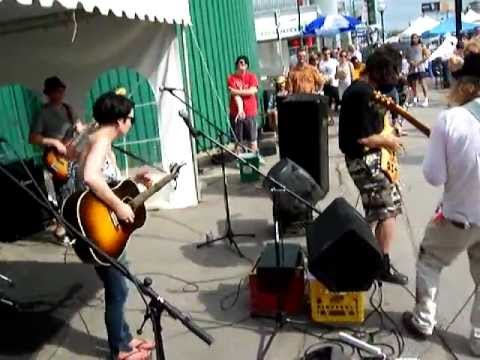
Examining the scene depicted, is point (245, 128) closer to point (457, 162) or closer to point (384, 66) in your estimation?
point (384, 66)

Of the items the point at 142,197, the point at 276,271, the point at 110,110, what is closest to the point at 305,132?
the point at 276,271

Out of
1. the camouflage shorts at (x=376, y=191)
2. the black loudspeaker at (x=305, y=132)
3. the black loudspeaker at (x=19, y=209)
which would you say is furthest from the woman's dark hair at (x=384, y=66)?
the black loudspeaker at (x=19, y=209)

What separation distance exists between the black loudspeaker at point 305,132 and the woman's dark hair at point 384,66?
8.16 feet

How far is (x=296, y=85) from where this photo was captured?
34.4 ft

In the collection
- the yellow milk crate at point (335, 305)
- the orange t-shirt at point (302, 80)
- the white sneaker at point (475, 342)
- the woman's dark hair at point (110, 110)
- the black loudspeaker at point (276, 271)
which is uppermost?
the woman's dark hair at point (110, 110)

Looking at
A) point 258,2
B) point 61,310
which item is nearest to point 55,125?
point 61,310

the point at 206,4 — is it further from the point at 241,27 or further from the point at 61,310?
the point at 61,310

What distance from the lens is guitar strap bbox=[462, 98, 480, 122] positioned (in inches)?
134

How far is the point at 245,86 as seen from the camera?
960 centimetres

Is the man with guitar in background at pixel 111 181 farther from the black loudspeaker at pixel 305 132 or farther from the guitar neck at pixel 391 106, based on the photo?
the black loudspeaker at pixel 305 132

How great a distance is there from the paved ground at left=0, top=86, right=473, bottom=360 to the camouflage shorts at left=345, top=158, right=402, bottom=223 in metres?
0.66

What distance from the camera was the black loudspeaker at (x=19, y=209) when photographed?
675 cm

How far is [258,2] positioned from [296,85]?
18.0 meters

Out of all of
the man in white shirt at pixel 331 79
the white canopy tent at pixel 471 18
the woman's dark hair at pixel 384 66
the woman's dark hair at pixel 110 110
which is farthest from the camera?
the white canopy tent at pixel 471 18
